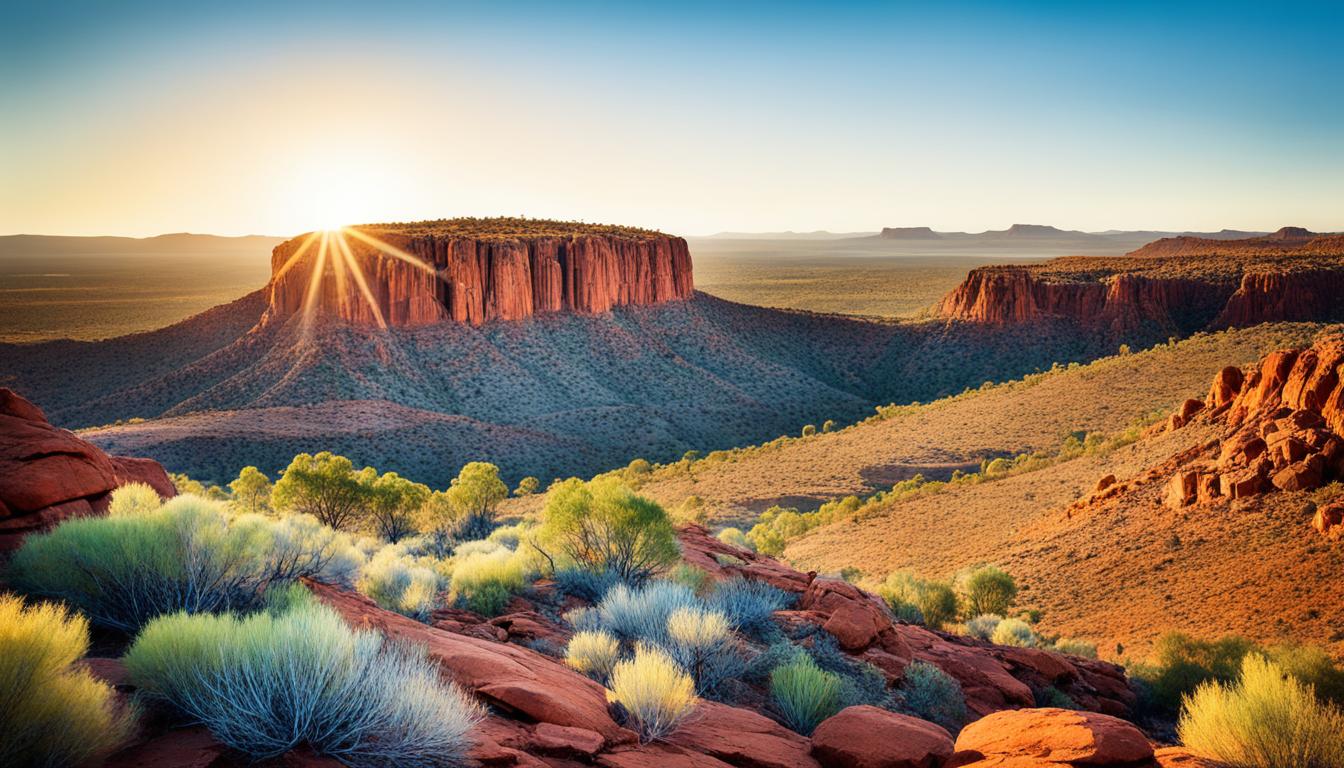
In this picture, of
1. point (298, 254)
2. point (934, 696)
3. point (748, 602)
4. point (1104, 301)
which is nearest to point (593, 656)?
point (748, 602)

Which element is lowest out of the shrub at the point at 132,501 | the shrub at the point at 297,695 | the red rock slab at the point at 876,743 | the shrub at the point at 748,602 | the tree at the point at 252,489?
the tree at the point at 252,489

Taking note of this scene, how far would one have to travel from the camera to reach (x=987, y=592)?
58.1ft

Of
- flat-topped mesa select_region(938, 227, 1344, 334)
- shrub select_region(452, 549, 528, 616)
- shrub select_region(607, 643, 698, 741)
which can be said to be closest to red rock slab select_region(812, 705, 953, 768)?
shrub select_region(607, 643, 698, 741)

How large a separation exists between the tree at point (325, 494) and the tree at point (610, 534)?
39.1 feet

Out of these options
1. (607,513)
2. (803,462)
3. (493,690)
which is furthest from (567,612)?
(803,462)

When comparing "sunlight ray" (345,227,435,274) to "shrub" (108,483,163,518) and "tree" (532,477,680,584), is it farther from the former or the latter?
"shrub" (108,483,163,518)

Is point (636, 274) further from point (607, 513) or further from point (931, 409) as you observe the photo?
point (607, 513)

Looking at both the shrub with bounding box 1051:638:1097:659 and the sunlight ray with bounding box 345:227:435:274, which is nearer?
the shrub with bounding box 1051:638:1097:659

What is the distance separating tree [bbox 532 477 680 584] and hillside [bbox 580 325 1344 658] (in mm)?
9571

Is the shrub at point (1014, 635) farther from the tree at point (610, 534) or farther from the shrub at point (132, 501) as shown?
the shrub at point (132, 501)

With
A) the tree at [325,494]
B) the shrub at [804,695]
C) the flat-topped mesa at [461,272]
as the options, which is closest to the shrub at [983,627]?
the shrub at [804,695]

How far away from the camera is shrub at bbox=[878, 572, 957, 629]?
634 inches

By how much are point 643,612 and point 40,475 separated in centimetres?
632

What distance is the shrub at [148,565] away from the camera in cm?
601
